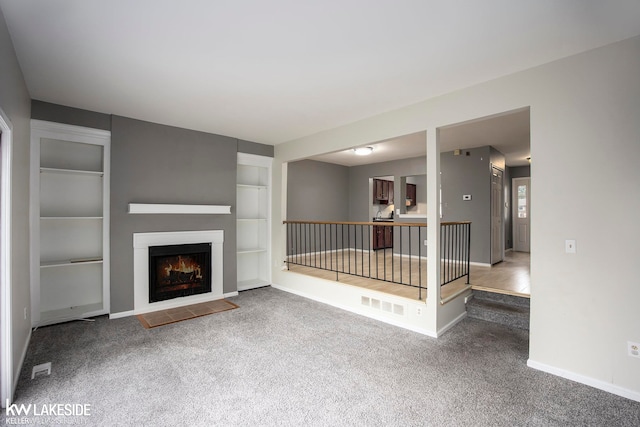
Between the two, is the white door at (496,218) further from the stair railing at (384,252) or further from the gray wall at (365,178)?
the gray wall at (365,178)

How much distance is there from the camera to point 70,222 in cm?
395

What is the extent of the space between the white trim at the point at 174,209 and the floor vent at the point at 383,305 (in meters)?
2.55

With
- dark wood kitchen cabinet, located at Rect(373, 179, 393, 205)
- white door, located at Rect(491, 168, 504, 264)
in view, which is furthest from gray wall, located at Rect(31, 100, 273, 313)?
white door, located at Rect(491, 168, 504, 264)

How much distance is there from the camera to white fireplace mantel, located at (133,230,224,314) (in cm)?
414

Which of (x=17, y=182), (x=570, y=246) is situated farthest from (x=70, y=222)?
(x=570, y=246)

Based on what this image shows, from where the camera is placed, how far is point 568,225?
2.55m

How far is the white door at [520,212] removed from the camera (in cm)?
827

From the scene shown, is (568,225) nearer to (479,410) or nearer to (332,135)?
(479,410)

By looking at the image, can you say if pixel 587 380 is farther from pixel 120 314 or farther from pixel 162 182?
pixel 162 182

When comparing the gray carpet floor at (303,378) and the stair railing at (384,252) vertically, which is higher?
the stair railing at (384,252)

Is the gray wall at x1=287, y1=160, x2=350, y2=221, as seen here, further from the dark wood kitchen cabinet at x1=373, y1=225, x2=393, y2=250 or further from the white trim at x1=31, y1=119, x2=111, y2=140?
the white trim at x1=31, y1=119, x2=111, y2=140

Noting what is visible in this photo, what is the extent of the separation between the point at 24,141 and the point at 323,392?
3568 mm

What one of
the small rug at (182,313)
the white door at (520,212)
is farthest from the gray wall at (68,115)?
the white door at (520,212)

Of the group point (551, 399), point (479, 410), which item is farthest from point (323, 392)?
point (551, 399)
